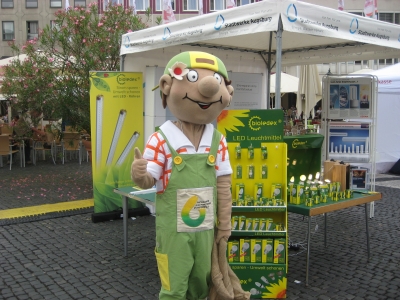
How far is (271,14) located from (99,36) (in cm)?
519

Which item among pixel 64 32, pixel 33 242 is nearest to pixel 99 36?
pixel 64 32

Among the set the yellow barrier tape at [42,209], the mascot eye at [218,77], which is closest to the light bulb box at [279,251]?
the mascot eye at [218,77]

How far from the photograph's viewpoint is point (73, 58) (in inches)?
352

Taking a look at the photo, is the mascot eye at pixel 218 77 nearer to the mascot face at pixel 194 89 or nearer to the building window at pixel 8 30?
the mascot face at pixel 194 89

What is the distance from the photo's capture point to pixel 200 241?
3.03 m

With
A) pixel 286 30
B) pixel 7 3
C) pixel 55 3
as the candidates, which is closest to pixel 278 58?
pixel 286 30

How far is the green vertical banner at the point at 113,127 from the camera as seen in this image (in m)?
6.30

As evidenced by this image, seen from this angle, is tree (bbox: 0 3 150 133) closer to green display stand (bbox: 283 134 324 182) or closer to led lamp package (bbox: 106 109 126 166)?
led lamp package (bbox: 106 109 126 166)

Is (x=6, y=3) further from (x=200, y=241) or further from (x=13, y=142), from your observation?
(x=200, y=241)

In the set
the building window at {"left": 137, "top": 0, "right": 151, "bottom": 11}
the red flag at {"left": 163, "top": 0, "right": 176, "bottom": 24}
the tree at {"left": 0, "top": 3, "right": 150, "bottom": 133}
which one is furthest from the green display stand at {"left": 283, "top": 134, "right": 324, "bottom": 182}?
the building window at {"left": 137, "top": 0, "right": 151, "bottom": 11}

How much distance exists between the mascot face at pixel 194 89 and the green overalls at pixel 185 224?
0.26m

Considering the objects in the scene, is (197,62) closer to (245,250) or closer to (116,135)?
(245,250)

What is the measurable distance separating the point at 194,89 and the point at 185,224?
35.3 inches

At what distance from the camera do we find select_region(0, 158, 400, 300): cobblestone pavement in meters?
4.26
